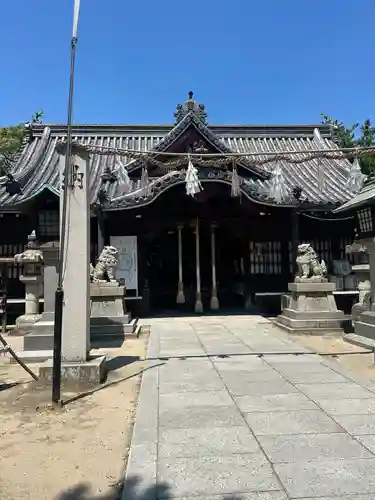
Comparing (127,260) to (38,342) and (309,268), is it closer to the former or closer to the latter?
(309,268)

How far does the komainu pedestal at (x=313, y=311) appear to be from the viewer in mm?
11202

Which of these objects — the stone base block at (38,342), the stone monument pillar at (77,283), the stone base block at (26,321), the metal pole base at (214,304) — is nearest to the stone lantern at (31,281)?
the stone base block at (26,321)

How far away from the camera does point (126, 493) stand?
301cm

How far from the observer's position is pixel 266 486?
3.04 m

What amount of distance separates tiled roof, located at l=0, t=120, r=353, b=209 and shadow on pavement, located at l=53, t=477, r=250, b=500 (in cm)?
1378

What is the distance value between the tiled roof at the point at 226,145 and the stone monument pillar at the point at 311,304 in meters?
5.10

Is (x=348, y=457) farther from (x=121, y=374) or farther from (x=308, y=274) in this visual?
(x=308, y=274)

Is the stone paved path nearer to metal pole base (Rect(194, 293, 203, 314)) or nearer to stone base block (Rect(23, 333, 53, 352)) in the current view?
stone base block (Rect(23, 333, 53, 352))

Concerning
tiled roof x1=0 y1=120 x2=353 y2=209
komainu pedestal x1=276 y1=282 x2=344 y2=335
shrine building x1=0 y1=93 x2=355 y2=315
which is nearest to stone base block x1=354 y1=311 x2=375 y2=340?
komainu pedestal x1=276 y1=282 x2=344 y2=335

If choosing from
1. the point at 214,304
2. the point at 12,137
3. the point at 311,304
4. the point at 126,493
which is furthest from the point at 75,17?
the point at 12,137

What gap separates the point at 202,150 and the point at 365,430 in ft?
42.1

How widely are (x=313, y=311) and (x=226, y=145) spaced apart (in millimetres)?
9464

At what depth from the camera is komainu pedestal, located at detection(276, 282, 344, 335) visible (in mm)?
11202

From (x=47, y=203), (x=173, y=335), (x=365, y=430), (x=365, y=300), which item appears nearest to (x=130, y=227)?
(x=47, y=203)
